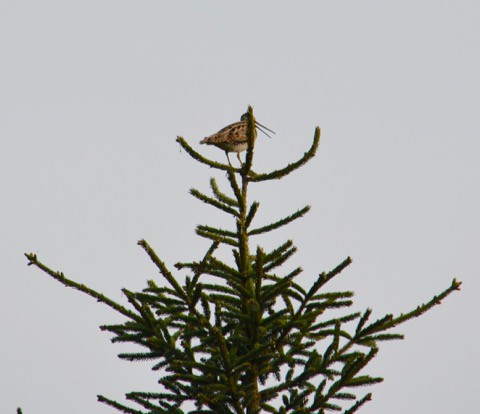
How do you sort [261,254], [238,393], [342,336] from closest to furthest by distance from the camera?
1. [261,254]
2. [238,393]
3. [342,336]

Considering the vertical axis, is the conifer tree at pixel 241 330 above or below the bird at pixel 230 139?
below

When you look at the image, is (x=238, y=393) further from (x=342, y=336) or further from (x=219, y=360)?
(x=342, y=336)

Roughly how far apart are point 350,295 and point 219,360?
1.31 metres

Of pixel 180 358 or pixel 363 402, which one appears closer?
pixel 363 402

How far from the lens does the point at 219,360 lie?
21.7ft

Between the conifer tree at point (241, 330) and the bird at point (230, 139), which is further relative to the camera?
the bird at point (230, 139)

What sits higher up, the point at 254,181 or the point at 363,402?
the point at 254,181

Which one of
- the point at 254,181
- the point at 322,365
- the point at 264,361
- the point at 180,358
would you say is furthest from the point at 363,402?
the point at 254,181

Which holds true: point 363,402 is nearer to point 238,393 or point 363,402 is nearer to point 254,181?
point 238,393

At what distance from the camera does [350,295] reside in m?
6.47

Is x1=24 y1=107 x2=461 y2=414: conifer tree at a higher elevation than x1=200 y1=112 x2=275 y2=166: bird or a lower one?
lower

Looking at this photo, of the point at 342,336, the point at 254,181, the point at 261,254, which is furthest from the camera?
the point at 254,181

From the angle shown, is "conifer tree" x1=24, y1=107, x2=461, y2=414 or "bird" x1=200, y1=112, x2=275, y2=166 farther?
"bird" x1=200, y1=112, x2=275, y2=166

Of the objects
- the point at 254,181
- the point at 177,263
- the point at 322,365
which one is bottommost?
the point at 322,365
